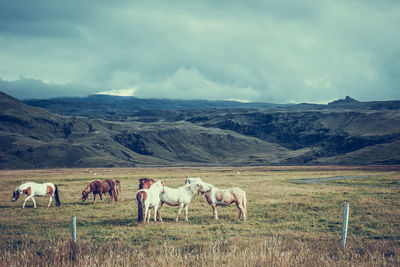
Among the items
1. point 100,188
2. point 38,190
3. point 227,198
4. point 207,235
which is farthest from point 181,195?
point 38,190

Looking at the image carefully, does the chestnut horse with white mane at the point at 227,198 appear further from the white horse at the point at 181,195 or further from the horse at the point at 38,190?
the horse at the point at 38,190

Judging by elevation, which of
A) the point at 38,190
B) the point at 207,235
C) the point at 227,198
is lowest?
the point at 38,190

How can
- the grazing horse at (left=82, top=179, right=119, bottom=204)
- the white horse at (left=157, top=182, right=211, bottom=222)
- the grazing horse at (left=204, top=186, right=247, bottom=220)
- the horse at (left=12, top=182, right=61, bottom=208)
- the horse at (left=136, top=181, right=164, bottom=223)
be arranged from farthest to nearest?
the grazing horse at (left=82, top=179, right=119, bottom=204) < the horse at (left=12, top=182, right=61, bottom=208) < the grazing horse at (left=204, top=186, right=247, bottom=220) < the white horse at (left=157, top=182, right=211, bottom=222) < the horse at (left=136, top=181, right=164, bottom=223)

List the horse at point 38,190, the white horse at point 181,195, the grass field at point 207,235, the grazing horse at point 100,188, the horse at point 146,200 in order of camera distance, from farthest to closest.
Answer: the grazing horse at point 100,188 → the horse at point 38,190 → the white horse at point 181,195 → the horse at point 146,200 → the grass field at point 207,235

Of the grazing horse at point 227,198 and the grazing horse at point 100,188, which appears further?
the grazing horse at point 100,188

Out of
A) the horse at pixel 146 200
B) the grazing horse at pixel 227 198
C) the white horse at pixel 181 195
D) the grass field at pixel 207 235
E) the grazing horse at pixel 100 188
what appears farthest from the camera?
the grazing horse at pixel 100 188

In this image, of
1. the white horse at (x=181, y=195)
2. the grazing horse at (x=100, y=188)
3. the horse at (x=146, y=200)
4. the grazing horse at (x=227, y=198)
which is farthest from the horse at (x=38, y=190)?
the grazing horse at (x=227, y=198)

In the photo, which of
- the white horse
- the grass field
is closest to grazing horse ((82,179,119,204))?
the grass field

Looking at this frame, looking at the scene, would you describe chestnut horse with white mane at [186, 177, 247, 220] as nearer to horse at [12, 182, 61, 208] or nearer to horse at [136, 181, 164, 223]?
horse at [136, 181, 164, 223]

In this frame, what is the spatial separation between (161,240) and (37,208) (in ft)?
42.1

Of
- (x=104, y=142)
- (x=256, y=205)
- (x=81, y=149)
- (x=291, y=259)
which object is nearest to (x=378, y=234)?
(x=291, y=259)

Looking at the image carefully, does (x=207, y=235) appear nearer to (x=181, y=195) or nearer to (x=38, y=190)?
(x=181, y=195)

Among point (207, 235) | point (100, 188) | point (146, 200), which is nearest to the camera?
point (207, 235)

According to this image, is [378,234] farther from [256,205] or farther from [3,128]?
[3,128]
